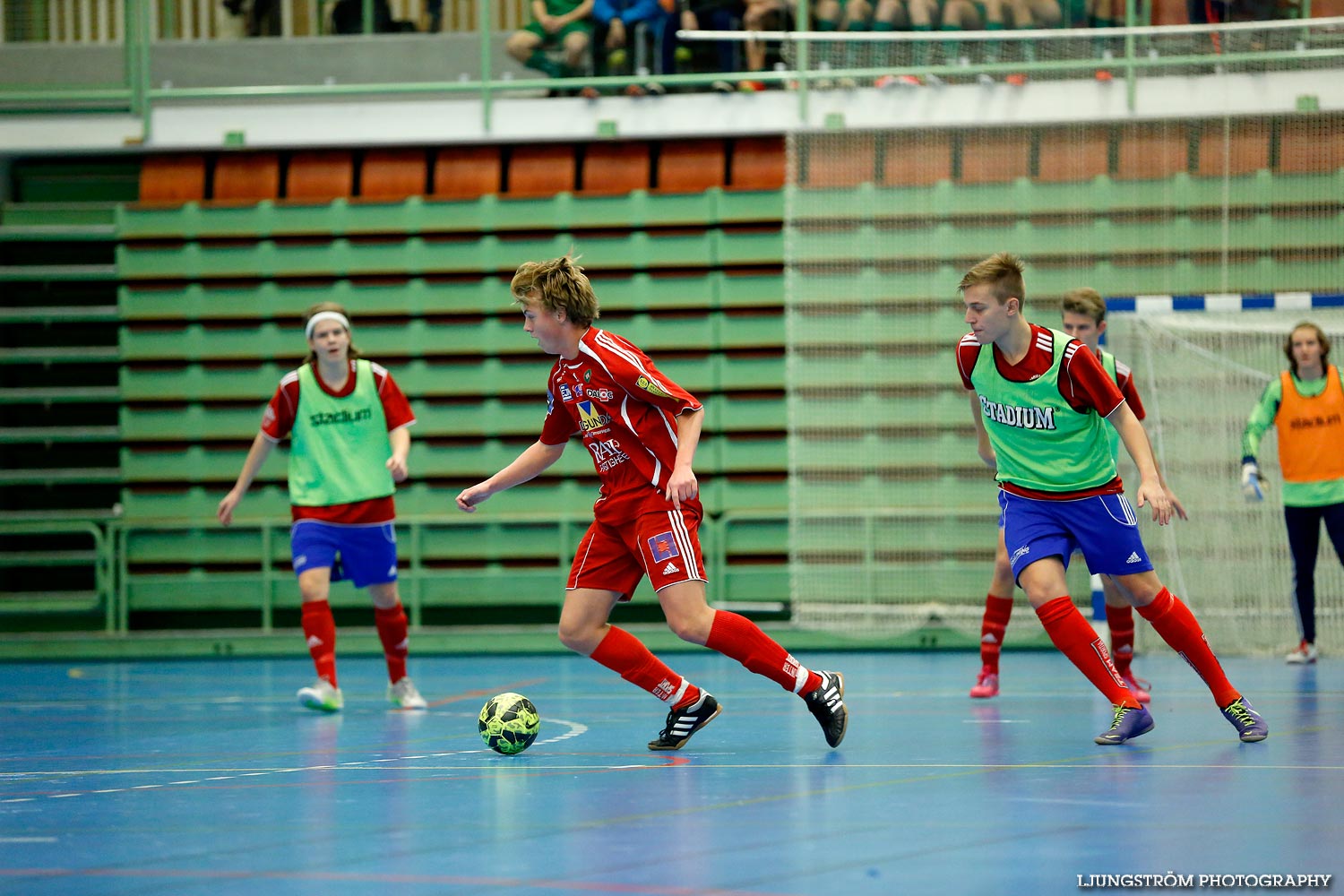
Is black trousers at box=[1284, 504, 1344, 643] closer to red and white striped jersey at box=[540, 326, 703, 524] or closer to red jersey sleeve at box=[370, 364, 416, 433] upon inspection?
red and white striped jersey at box=[540, 326, 703, 524]

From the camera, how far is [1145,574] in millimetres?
5254

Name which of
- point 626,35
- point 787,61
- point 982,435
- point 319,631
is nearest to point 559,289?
point 982,435

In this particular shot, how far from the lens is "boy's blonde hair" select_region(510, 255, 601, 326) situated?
16.9ft

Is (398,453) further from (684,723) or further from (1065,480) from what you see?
(1065,480)

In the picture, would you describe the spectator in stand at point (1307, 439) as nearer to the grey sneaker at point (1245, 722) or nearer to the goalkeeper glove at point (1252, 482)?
the goalkeeper glove at point (1252, 482)

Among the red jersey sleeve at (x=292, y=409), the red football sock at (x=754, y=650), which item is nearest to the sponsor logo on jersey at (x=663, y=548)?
the red football sock at (x=754, y=650)

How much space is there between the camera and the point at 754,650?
16.9 feet

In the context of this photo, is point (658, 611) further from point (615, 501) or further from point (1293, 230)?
point (615, 501)

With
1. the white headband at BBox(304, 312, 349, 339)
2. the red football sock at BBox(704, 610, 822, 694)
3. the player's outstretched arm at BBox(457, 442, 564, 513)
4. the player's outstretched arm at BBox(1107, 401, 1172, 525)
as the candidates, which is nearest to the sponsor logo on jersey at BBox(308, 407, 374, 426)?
the white headband at BBox(304, 312, 349, 339)

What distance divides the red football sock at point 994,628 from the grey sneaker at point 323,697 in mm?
3217

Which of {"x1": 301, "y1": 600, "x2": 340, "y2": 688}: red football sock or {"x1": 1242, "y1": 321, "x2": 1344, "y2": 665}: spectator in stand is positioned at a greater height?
{"x1": 1242, "y1": 321, "x2": 1344, "y2": 665}: spectator in stand

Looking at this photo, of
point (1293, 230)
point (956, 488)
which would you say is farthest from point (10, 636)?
point (1293, 230)

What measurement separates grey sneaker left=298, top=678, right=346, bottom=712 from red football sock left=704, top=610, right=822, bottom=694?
260cm

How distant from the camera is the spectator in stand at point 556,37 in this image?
36.7 feet
